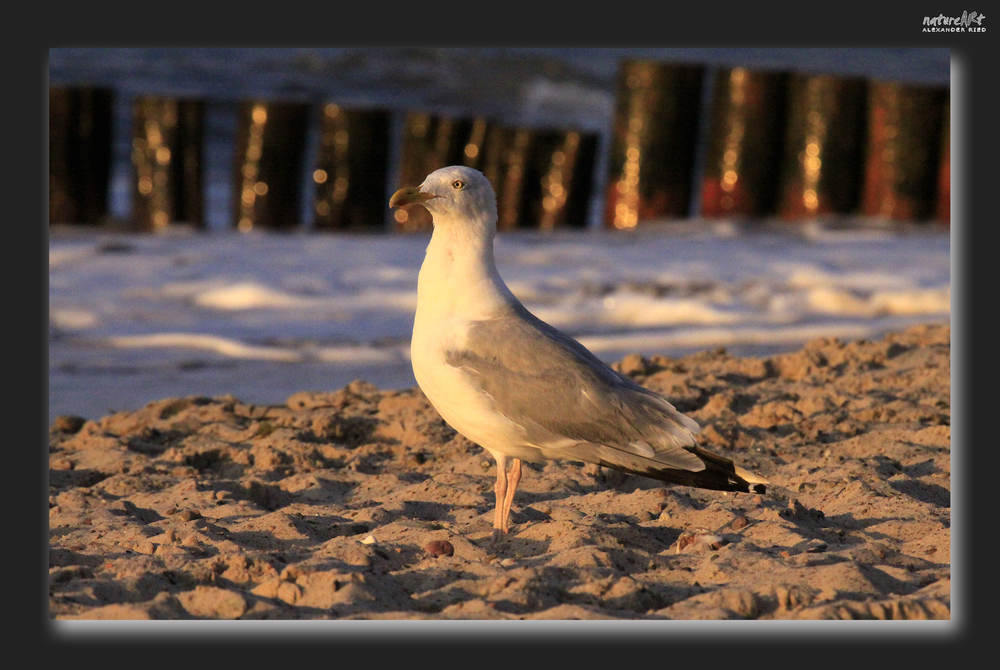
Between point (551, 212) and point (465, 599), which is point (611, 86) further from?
point (465, 599)

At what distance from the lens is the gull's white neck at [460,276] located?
12.9 feet

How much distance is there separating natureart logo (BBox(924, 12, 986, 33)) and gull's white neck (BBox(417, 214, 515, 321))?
1.59 meters

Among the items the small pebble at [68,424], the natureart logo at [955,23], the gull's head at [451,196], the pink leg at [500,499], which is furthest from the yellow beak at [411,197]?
the small pebble at [68,424]

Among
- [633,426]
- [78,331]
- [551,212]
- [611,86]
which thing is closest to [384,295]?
[78,331]

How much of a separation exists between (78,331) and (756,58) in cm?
816

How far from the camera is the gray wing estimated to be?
A: 148 inches

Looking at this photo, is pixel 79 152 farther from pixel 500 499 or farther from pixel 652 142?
pixel 500 499

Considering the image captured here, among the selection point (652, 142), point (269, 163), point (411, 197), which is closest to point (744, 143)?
point (652, 142)

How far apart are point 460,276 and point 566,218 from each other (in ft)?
25.0

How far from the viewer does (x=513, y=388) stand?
12.3 ft

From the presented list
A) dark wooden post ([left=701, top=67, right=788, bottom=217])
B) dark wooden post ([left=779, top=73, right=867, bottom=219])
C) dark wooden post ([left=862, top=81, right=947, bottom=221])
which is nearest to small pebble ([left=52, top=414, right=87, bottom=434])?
dark wooden post ([left=701, top=67, right=788, bottom=217])

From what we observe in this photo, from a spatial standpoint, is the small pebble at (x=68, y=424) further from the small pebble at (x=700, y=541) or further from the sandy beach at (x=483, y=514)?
the small pebble at (x=700, y=541)

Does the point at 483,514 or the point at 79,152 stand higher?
the point at 79,152

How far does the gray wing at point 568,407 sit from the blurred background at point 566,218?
11.6 feet
